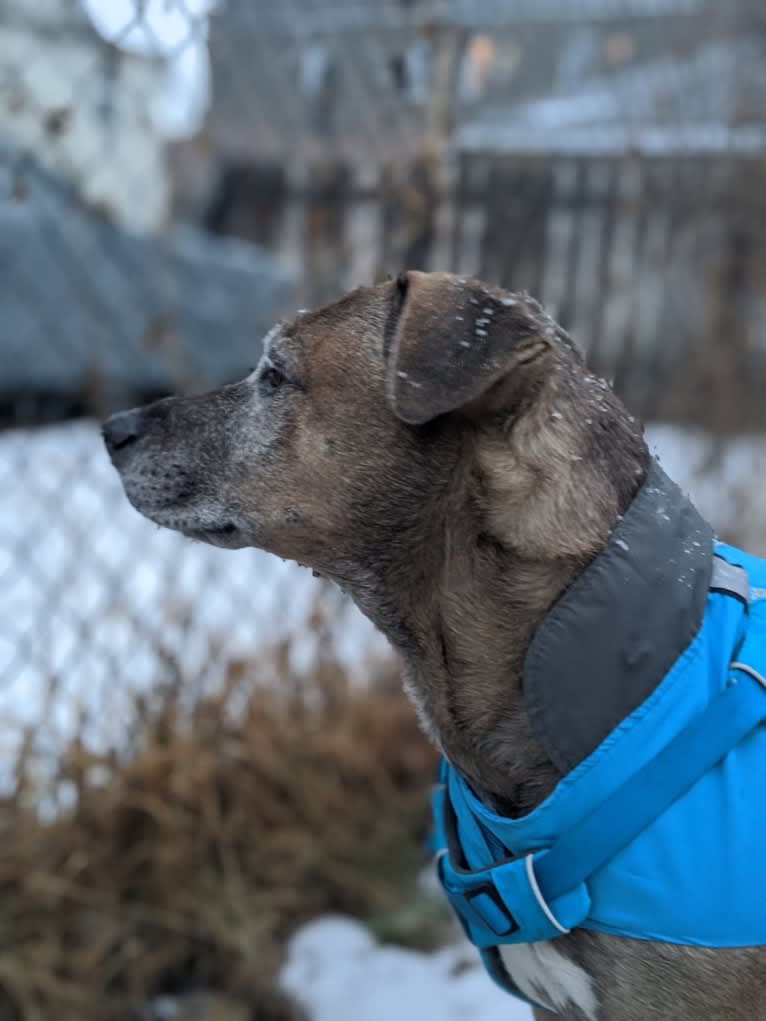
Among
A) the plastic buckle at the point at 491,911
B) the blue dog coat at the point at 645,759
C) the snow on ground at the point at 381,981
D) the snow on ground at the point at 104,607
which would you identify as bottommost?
the snow on ground at the point at 381,981

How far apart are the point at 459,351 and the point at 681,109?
4.10m

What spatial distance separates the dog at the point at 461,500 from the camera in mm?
1691

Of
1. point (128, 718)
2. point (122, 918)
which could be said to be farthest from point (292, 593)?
point (122, 918)

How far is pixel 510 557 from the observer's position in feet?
5.72

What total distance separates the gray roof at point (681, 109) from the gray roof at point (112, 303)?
1.68 metres

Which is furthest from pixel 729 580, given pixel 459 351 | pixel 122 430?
pixel 122 430

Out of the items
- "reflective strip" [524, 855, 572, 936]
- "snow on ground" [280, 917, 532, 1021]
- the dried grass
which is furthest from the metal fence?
"reflective strip" [524, 855, 572, 936]

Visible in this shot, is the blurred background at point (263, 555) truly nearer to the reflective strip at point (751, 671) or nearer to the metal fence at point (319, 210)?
the metal fence at point (319, 210)

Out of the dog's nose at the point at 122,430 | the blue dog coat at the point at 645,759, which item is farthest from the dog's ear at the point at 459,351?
the dog's nose at the point at 122,430

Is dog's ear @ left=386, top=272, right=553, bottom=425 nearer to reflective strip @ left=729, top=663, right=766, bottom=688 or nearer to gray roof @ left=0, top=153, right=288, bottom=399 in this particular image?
reflective strip @ left=729, top=663, right=766, bottom=688

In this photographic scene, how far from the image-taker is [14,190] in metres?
2.88

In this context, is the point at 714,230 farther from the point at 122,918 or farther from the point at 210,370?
the point at 122,918

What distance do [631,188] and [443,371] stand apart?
14.1 ft

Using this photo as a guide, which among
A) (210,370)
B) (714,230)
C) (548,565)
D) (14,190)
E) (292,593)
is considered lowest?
(210,370)
